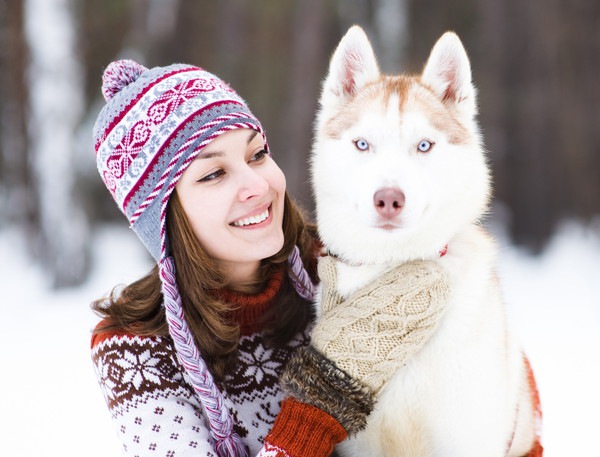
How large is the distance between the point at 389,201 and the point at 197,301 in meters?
0.68

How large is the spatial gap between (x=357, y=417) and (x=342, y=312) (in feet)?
0.96

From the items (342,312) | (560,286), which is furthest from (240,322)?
(560,286)

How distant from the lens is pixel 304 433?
1.64 meters

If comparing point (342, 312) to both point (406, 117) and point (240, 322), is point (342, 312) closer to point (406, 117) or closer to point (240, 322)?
point (240, 322)

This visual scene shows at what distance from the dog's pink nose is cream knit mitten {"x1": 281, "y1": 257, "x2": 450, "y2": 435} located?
0.22 meters

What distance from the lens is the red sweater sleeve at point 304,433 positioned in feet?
5.36

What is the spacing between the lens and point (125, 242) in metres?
8.65

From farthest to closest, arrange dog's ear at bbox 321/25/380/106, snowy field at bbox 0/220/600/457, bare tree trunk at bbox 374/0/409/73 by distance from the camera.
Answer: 1. bare tree trunk at bbox 374/0/409/73
2. snowy field at bbox 0/220/600/457
3. dog's ear at bbox 321/25/380/106

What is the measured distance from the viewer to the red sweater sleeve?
1634 millimetres

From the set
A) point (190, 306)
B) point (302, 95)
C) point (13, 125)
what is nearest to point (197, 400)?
point (190, 306)

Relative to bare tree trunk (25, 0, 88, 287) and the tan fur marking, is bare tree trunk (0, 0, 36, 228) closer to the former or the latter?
bare tree trunk (25, 0, 88, 287)

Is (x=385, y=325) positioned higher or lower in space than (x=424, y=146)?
lower

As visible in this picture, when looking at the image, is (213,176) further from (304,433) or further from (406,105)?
(304,433)

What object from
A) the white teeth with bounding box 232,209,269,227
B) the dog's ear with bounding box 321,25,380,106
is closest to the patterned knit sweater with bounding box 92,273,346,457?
the white teeth with bounding box 232,209,269,227
